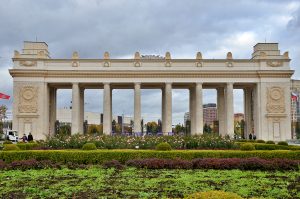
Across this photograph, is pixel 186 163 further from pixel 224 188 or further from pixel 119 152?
pixel 224 188

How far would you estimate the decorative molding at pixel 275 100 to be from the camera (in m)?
47.9

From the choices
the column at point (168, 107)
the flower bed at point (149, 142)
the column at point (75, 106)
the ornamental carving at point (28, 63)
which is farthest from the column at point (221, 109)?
the ornamental carving at point (28, 63)

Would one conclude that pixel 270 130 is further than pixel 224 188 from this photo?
Yes

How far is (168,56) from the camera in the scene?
48.4 metres

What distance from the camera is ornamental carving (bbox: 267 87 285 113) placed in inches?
1885

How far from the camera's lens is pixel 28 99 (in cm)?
4716

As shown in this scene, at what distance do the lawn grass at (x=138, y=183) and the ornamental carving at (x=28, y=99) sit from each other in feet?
101

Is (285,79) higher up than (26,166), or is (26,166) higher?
(285,79)

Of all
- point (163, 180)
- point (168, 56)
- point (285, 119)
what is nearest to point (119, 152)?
point (163, 180)

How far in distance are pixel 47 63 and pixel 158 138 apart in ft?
81.4

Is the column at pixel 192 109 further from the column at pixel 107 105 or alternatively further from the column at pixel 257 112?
the column at pixel 107 105

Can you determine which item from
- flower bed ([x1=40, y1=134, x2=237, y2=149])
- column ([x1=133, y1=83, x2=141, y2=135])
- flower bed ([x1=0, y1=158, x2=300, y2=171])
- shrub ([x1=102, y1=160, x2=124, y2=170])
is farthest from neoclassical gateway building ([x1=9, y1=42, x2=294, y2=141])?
flower bed ([x1=0, y1=158, x2=300, y2=171])

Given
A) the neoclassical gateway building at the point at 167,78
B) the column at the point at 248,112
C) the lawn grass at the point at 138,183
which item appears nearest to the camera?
the lawn grass at the point at 138,183

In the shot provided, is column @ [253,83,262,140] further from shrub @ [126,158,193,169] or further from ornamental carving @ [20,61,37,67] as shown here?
shrub @ [126,158,193,169]
